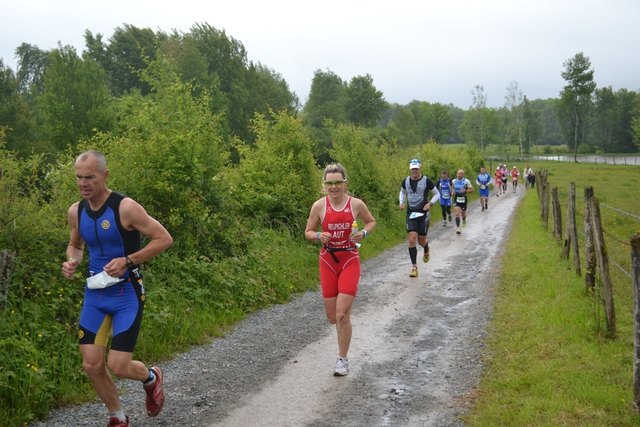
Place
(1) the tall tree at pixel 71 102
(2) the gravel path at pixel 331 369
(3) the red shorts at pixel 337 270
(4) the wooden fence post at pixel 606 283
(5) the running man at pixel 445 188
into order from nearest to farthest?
(2) the gravel path at pixel 331 369 → (3) the red shorts at pixel 337 270 → (4) the wooden fence post at pixel 606 283 → (5) the running man at pixel 445 188 → (1) the tall tree at pixel 71 102

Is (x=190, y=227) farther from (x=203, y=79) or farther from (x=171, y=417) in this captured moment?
(x=203, y=79)

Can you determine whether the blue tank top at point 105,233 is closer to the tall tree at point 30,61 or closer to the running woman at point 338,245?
the running woman at point 338,245

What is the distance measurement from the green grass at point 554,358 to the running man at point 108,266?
3.17 meters

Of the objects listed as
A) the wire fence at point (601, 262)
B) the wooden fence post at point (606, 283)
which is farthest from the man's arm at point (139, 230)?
the wooden fence post at point (606, 283)

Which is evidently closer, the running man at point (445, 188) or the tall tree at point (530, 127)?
the running man at point (445, 188)

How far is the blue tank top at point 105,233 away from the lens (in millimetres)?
4547

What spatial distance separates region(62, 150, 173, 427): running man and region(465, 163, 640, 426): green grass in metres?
A: 3.17

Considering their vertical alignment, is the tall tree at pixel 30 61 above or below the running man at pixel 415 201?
above

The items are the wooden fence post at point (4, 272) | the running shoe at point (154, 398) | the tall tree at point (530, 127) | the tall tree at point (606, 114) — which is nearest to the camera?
the running shoe at point (154, 398)

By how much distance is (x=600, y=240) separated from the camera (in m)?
7.81

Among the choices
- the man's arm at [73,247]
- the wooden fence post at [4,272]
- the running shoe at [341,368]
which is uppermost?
the man's arm at [73,247]

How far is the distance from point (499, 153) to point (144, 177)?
115 metres

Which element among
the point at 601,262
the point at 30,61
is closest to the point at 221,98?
the point at 30,61

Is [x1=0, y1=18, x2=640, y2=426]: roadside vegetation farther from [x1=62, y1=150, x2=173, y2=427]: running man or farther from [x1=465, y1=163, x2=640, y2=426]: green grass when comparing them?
[x1=62, y1=150, x2=173, y2=427]: running man
